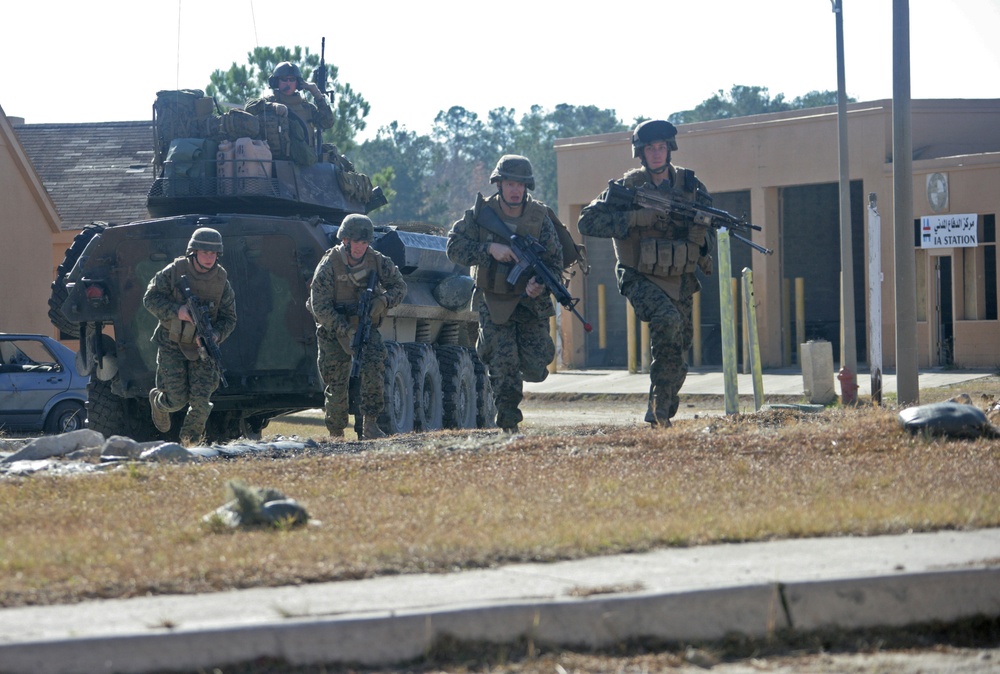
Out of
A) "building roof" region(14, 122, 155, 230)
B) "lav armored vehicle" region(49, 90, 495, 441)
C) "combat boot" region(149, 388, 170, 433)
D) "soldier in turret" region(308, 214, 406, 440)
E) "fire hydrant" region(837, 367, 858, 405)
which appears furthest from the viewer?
"building roof" region(14, 122, 155, 230)

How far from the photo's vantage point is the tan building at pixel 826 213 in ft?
84.6

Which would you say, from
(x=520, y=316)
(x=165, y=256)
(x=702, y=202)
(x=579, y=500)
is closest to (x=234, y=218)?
(x=165, y=256)

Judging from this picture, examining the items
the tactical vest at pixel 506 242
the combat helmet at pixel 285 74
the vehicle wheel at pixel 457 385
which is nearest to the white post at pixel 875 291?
the vehicle wheel at pixel 457 385

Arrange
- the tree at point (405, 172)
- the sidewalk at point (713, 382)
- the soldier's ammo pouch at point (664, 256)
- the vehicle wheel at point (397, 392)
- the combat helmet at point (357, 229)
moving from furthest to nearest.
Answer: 1. the tree at point (405, 172)
2. the sidewalk at point (713, 382)
3. the vehicle wheel at point (397, 392)
4. the combat helmet at point (357, 229)
5. the soldier's ammo pouch at point (664, 256)

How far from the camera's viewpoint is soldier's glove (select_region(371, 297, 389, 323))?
12031 mm

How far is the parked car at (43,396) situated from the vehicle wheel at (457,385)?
14.5 ft

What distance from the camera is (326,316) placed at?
12.0m

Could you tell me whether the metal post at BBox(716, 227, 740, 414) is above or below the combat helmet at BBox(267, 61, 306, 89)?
below

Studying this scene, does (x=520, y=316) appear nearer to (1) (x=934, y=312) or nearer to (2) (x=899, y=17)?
(2) (x=899, y=17)

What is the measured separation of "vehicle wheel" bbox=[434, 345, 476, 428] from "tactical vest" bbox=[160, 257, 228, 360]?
4460 mm

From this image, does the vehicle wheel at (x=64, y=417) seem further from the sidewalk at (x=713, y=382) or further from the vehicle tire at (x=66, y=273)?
the sidewalk at (x=713, y=382)

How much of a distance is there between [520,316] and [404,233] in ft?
16.7

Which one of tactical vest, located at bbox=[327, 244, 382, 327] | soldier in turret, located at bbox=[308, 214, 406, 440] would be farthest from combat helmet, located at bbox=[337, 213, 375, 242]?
tactical vest, located at bbox=[327, 244, 382, 327]

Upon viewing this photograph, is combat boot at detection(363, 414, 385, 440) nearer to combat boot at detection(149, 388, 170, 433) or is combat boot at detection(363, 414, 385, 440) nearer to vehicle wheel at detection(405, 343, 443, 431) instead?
combat boot at detection(149, 388, 170, 433)
